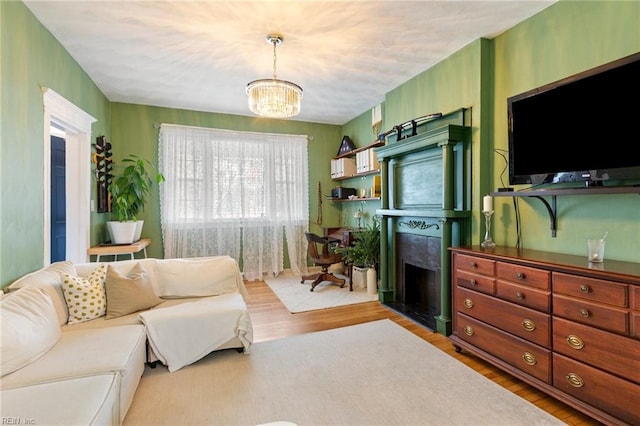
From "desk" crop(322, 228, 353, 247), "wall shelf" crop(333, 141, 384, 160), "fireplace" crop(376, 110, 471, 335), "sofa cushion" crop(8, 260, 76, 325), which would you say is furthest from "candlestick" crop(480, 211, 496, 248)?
"sofa cushion" crop(8, 260, 76, 325)

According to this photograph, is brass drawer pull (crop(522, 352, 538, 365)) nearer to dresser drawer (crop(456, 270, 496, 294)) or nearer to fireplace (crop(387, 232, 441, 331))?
dresser drawer (crop(456, 270, 496, 294))

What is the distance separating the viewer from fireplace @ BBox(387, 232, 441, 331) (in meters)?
3.34

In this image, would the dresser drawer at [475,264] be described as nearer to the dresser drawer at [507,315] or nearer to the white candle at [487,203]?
the dresser drawer at [507,315]

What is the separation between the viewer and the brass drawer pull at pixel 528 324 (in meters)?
2.06

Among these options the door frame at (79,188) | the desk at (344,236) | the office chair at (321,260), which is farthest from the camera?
the desk at (344,236)

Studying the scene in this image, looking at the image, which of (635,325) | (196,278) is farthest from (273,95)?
(635,325)

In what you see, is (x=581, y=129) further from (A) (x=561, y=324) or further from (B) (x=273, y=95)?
(B) (x=273, y=95)

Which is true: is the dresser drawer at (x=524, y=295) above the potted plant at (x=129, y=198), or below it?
below

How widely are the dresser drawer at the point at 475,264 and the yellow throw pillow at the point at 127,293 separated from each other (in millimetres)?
2611

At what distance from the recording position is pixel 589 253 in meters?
1.99

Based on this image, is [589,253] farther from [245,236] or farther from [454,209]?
[245,236]

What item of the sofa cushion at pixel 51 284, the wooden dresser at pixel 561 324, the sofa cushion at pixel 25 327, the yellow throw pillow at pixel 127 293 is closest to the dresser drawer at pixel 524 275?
the wooden dresser at pixel 561 324

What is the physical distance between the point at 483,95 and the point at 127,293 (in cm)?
353

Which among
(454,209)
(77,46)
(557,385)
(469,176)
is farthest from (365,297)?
(77,46)
